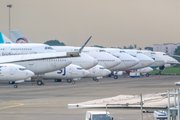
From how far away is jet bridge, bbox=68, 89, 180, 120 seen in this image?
11.5 meters

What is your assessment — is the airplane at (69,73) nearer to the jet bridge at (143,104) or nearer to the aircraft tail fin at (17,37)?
the aircraft tail fin at (17,37)

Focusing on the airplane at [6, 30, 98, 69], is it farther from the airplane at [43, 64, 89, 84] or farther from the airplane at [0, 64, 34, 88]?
the airplane at [0, 64, 34, 88]

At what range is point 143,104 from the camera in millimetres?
11594

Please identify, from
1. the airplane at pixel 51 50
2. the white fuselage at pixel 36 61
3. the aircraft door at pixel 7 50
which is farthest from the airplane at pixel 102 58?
the aircraft door at pixel 7 50

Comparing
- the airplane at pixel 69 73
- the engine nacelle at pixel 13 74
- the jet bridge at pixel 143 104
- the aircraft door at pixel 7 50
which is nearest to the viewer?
the jet bridge at pixel 143 104

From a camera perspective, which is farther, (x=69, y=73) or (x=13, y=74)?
(x=69, y=73)

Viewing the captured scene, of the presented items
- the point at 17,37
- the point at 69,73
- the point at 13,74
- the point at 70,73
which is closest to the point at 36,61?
the point at 69,73

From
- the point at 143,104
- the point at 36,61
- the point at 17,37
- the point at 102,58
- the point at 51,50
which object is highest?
the point at 17,37

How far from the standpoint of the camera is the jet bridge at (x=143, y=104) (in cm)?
1149

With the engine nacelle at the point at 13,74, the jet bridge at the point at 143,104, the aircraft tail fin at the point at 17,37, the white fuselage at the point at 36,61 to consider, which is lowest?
the jet bridge at the point at 143,104

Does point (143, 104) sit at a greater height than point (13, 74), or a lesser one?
lesser

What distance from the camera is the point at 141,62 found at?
10881 cm

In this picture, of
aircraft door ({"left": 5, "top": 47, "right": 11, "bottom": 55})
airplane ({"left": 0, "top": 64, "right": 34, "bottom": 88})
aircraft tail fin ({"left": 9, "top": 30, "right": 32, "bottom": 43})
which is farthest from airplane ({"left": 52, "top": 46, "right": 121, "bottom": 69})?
airplane ({"left": 0, "top": 64, "right": 34, "bottom": 88})

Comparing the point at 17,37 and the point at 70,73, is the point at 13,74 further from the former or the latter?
the point at 17,37
